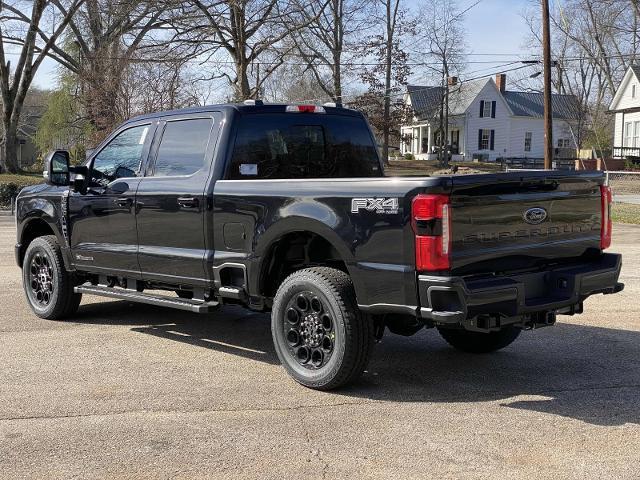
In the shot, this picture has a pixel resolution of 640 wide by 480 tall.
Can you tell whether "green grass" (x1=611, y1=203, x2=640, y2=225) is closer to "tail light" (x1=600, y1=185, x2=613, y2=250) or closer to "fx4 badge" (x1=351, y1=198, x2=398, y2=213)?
"tail light" (x1=600, y1=185, x2=613, y2=250)

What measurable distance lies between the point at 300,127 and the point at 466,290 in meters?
2.59

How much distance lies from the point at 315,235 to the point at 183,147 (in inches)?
65.8

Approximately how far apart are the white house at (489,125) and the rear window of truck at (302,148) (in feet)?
193

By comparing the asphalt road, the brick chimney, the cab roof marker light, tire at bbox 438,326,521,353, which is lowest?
A: the asphalt road

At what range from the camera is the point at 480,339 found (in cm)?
634

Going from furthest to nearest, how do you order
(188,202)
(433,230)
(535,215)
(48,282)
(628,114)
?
1. (628,114)
2. (48,282)
3. (188,202)
4. (535,215)
5. (433,230)

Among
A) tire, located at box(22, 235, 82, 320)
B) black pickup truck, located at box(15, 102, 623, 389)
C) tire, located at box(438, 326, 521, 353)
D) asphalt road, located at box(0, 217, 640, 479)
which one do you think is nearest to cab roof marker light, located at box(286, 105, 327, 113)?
black pickup truck, located at box(15, 102, 623, 389)

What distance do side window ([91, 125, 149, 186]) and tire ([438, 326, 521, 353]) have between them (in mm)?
3128

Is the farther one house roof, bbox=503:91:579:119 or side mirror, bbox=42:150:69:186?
house roof, bbox=503:91:579:119

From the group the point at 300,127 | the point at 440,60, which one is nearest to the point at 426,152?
the point at 440,60

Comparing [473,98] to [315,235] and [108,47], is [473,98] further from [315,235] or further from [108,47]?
[315,235]

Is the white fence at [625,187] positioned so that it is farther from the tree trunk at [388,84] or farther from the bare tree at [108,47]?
the bare tree at [108,47]

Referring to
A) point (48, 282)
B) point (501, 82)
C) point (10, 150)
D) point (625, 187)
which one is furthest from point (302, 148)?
point (501, 82)

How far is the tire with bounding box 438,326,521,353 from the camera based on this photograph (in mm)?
6277
